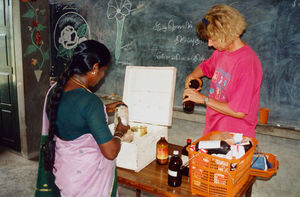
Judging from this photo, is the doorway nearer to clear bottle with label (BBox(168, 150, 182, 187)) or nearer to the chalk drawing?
the chalk drawing

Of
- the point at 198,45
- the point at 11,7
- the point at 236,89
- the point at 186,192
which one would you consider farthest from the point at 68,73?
the point at 11,7

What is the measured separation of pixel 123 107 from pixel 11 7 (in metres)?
2.82

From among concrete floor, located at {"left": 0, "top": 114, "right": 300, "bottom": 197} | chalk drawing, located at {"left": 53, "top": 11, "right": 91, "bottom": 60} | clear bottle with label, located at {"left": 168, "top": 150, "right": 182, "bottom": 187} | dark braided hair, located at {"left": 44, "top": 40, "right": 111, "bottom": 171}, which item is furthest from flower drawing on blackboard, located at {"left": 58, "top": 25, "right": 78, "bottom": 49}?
clear bottle with label, located at {"left": 168, "top": 150, "right": 182, "bottom": 187}

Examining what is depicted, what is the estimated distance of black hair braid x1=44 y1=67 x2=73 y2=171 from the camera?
1267 millimetres

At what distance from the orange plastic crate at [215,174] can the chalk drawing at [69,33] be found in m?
2.67

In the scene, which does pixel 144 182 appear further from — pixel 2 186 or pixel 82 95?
pixel 2 186

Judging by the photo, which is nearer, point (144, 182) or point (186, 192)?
point (186, 192)

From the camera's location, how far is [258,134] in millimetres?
2439

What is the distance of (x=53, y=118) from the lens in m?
1.27

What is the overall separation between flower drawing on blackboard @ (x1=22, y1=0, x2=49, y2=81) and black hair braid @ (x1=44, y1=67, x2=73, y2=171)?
105 inches

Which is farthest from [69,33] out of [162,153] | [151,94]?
[162,153]

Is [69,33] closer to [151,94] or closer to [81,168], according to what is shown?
[151,94]

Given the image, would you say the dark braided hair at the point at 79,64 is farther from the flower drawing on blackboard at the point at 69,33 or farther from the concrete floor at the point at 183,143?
the flower drawing on blackboard at the point at 69,33

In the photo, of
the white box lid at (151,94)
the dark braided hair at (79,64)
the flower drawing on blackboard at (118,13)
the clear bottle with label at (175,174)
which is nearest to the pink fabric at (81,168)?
the dark braided hair at (79,64)
